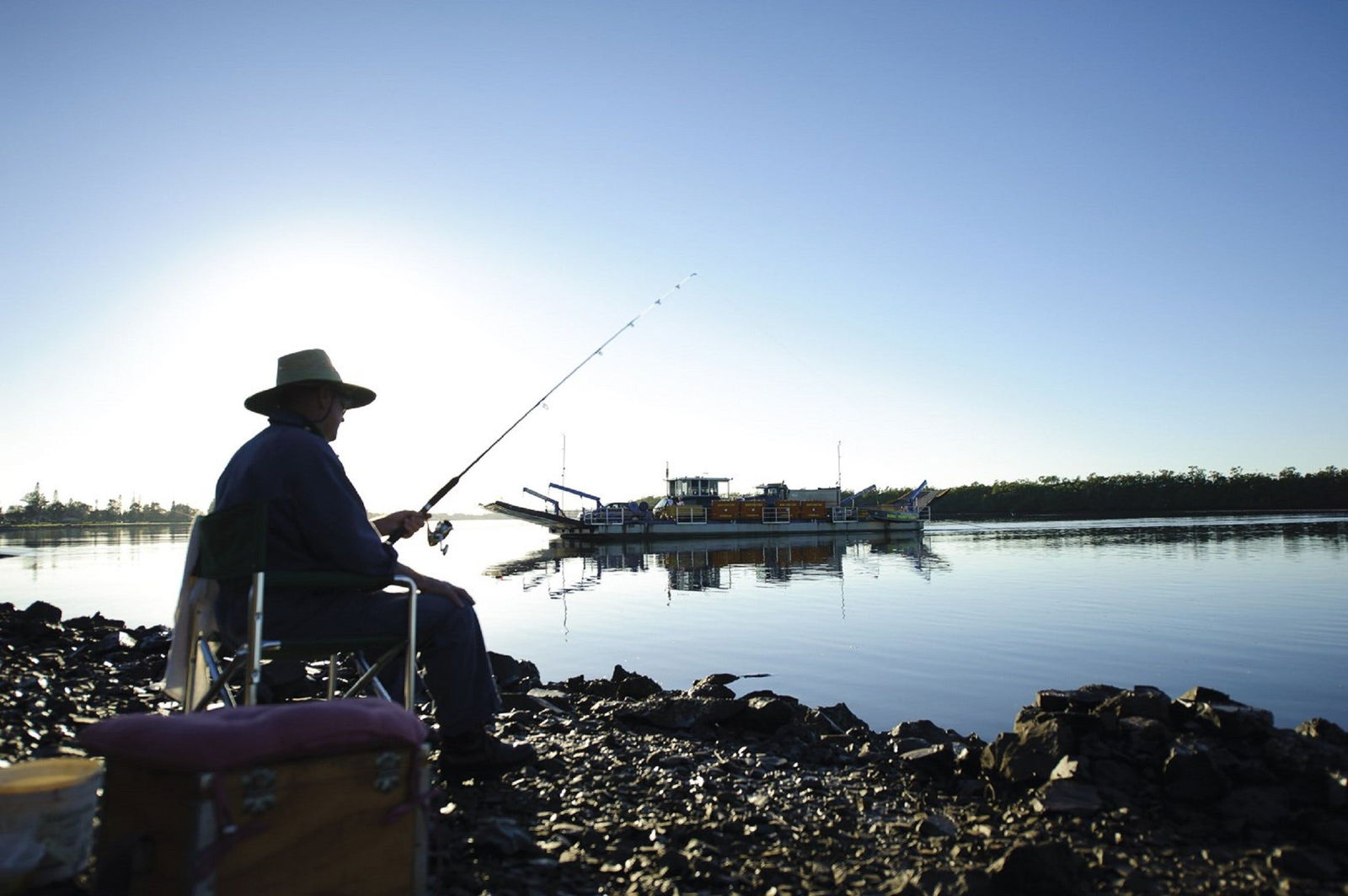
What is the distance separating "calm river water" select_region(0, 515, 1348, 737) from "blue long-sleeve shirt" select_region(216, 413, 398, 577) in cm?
404

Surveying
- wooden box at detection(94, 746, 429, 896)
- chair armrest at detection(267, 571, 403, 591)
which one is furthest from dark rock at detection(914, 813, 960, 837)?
chair armrest at detection(267, 571, 403, 591)

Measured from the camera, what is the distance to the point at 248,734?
1.78m

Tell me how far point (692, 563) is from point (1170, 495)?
86.5 m

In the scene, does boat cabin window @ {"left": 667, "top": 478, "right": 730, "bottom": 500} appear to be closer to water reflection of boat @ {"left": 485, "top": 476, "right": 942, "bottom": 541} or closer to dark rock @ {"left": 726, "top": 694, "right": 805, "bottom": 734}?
water reflection of boat @ {"left": 485, "top": 476, "right": 942, "bottom": 541}

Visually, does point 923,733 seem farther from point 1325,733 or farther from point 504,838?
point 504,838

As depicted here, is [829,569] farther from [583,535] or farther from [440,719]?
[583,535]

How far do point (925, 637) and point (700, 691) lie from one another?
16.4 ft

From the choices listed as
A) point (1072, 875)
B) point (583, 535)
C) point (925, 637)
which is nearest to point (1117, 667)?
point (925, 637)

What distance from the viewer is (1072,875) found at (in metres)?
2.52

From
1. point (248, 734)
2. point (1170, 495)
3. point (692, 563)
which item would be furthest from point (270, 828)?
point (1170, 495)

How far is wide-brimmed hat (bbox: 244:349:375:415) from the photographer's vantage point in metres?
3.47

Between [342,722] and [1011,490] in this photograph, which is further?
[1011,490]

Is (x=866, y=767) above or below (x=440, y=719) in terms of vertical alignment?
below

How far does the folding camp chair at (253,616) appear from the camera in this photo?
2.91 metres
